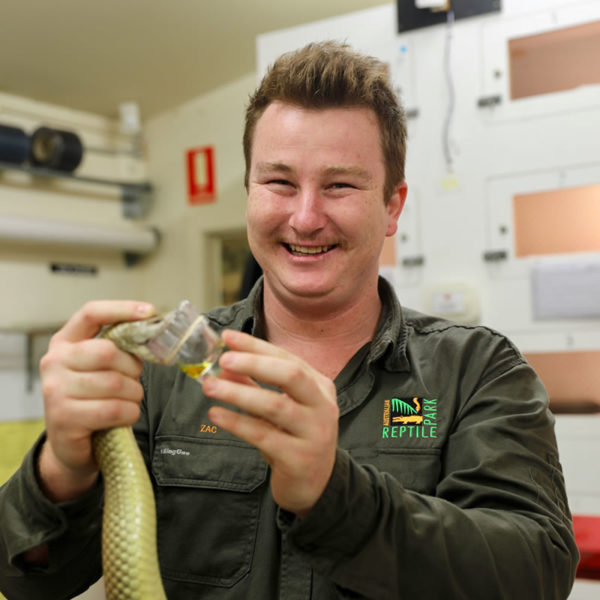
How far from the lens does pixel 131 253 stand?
521 cm

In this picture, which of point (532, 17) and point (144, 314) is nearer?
point (144, 314)

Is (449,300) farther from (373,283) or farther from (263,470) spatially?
(263,470)

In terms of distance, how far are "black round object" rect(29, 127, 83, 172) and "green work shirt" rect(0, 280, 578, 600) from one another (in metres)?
3.22

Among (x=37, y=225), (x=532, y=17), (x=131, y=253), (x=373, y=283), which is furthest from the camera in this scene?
(x=131, y=253)

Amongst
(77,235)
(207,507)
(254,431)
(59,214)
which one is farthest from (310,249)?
(59,214)

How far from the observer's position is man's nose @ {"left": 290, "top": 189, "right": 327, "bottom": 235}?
1.25 metres

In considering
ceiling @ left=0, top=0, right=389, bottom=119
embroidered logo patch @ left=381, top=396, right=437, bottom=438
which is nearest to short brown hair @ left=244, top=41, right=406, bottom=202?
embroidered logo patch @ left=381, top=396, right=437, bottom=438

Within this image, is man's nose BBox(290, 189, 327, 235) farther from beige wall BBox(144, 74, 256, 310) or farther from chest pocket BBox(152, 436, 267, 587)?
beige wall BBox(144, 74, 256, 310)

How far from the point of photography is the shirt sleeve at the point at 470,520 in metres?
0.84

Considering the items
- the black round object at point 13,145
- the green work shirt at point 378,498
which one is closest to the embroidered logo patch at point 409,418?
the green work shirt at point 378,498

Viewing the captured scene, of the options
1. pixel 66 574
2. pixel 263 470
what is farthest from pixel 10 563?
pixel 263 470

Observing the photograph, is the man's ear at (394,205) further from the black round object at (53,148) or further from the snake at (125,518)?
the black round object at (53,148)

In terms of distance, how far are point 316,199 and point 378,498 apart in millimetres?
572

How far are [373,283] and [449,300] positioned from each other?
59.8 inches
